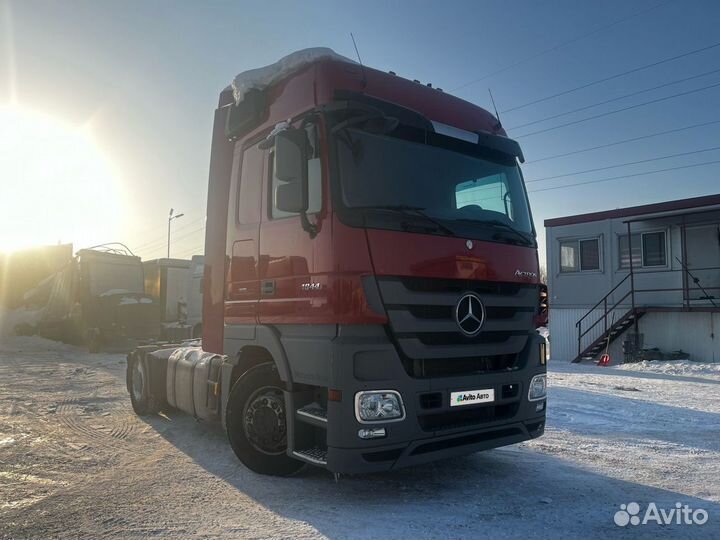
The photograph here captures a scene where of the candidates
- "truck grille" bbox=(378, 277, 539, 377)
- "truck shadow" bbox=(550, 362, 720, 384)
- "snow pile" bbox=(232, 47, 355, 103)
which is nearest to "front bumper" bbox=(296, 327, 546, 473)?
"truck grille" bbox=(378, 277, 539, 377)

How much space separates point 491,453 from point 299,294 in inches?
116

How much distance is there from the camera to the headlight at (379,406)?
4.00 meters

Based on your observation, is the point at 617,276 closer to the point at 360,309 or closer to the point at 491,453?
the point at 491,453

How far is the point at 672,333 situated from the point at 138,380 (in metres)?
16.0

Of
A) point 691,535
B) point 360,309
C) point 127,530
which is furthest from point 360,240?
point 691,535

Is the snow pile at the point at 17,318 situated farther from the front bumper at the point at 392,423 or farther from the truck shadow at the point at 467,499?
the front bumper at the point at 392,423

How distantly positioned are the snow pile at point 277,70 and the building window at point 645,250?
55.4 ft

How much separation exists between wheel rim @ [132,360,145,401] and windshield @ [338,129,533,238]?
5540mm

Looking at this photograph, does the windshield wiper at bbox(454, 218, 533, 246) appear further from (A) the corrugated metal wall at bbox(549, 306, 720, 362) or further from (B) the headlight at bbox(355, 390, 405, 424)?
(A) the corrugated metal wall at bbox(549, 306, 720, 362)

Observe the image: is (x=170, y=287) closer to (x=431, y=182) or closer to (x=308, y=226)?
(x=308, y=226)

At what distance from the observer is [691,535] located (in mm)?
3750

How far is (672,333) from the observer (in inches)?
691

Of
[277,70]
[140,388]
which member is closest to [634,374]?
[140,388]

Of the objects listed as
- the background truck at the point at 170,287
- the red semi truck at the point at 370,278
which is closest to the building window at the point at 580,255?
the background truck at the point at 170,287
